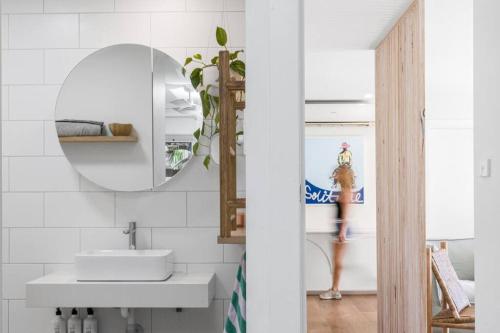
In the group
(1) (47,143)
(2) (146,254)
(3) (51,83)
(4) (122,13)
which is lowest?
(2) (146,254)

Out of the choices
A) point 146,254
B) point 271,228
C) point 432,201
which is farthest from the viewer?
point 432,201

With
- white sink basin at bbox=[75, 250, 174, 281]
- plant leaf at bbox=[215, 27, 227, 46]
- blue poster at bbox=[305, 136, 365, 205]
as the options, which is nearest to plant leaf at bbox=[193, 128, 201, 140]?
plant leaf at bbox=[215, 27, 227, 46]

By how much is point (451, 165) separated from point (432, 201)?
1.41 ft

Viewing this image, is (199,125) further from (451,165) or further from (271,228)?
(451,165)

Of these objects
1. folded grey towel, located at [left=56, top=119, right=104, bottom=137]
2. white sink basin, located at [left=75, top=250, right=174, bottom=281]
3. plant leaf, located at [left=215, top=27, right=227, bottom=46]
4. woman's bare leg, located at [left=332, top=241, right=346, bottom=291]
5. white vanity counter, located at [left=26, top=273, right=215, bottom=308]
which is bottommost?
woman's bare leg, located at [left=332, top=241, right=346, bottom=291]

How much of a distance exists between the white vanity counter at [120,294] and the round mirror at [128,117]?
0.50 meters

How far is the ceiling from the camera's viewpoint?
2896mm

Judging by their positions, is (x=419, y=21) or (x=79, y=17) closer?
(x=79, y=17)

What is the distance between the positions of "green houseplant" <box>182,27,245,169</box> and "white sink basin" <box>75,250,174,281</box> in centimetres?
51

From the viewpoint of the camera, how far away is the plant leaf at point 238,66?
2.19m

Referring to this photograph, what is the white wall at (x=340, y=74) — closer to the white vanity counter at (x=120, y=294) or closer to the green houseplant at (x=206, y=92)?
the green houseplant at (x=206, y=92)

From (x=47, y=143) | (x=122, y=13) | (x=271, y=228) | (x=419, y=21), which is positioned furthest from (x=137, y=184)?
(x=419, y=21)

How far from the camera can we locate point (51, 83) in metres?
2.41

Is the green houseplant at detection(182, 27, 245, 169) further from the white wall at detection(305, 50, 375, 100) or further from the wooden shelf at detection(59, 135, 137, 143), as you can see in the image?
the white wall at detection(305, 50, 375, 100)
